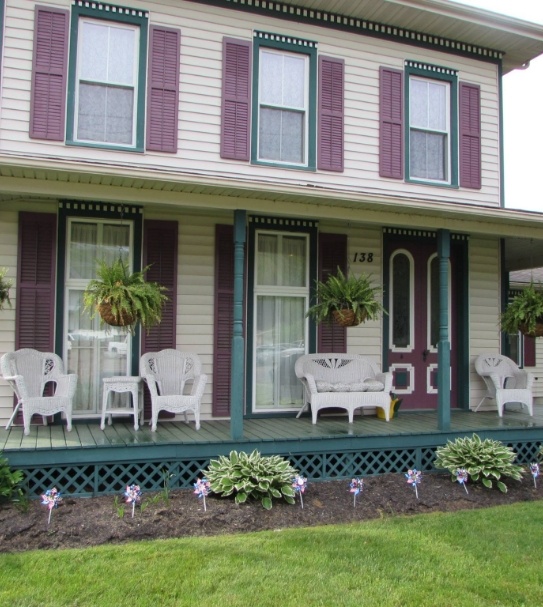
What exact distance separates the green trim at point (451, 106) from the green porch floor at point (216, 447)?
127 inches

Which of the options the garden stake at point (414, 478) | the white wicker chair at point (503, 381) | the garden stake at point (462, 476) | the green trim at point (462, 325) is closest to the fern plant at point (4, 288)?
the garden stake at point (414, 478)

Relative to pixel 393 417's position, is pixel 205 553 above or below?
below

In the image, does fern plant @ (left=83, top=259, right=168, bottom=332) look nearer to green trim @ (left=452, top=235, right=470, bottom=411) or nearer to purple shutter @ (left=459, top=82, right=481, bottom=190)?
green trim @ (left=452, top=235, right=470, bottom=411)

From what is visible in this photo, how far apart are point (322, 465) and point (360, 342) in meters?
2.16

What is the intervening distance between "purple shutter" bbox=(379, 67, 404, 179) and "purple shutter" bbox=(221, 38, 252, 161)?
6.02 feet

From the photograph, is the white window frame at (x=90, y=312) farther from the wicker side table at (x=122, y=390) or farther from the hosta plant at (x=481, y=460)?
the hosta plant at (x=481, y=460)

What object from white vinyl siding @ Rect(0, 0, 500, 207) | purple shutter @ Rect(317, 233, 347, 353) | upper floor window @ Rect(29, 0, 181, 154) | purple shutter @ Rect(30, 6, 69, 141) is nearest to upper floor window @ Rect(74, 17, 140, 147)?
upper floor window @ Rect(29, 0, 181, 154)

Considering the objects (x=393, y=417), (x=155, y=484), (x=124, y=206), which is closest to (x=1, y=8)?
(x=124, y=206)

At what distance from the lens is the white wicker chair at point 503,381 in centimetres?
808

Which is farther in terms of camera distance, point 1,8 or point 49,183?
point 1,8

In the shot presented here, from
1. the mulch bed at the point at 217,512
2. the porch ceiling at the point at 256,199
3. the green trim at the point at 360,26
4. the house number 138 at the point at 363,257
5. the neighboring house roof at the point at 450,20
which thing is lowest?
the mulch bed at the point at 217,512

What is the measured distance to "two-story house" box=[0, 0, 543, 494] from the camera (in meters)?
6.87

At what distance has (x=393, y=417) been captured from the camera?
789 cm

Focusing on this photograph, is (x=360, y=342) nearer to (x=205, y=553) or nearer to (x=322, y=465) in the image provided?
(x=322, y=465)
